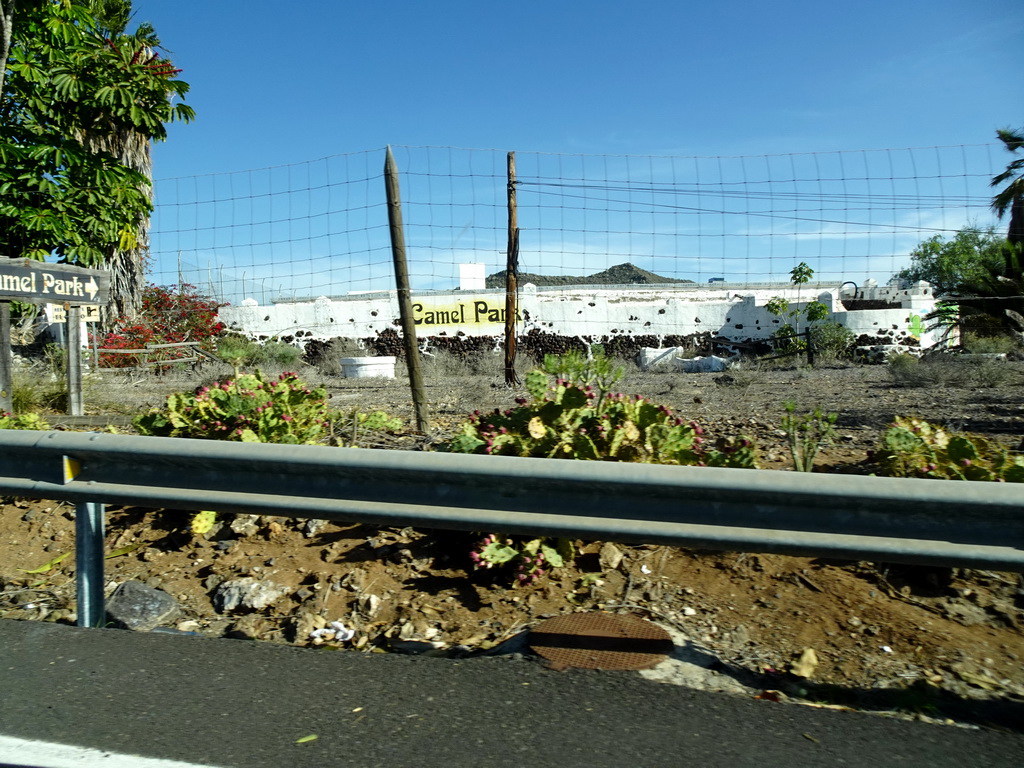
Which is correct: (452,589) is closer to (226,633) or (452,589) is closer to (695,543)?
(226,633)

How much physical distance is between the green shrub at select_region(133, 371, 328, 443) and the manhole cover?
101 inches

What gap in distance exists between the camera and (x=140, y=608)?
3795 millimetres

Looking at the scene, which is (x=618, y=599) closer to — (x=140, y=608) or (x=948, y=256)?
(x=140, y=608)

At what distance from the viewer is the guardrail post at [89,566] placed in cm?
346

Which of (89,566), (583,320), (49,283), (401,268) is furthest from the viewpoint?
(583,320)

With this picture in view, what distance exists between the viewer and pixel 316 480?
10.7 feet

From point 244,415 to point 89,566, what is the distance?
1.95m

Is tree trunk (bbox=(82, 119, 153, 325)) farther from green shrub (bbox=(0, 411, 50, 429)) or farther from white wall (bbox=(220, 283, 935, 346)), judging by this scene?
green shrub (bbox=(0, 411, 50, 429))

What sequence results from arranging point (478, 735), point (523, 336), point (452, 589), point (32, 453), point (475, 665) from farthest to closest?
point (523, 336) < point (452, 589) < point (32, 453) < point (475, 665) < point (478, 735)

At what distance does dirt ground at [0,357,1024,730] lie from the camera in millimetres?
3086

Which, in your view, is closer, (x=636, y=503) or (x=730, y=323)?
(x=636, y=503)

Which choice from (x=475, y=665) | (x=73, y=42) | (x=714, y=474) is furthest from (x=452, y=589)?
(x=73, y=42)

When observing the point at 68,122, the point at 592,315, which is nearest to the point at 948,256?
the point at 592,315

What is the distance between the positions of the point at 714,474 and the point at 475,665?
3.61ft
